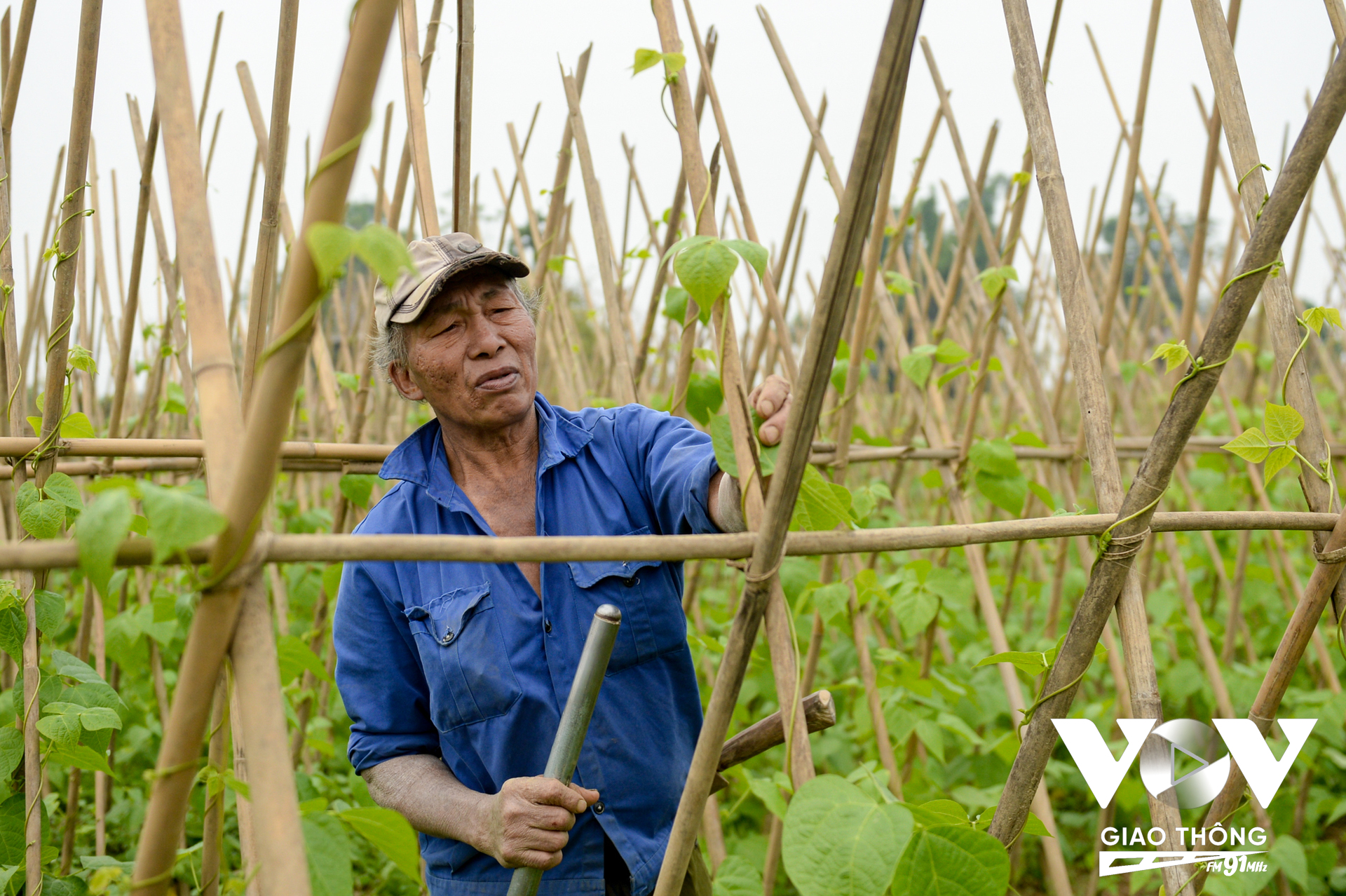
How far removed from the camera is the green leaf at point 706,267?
31.9 inches

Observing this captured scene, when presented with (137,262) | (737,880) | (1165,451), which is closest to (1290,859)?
(737,880)

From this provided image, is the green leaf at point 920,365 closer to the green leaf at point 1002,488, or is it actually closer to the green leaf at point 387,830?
the green leaf at point 1002,488

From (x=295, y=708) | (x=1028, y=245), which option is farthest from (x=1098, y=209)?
(x=295, y=708)

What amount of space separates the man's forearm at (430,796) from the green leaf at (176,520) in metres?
0.80

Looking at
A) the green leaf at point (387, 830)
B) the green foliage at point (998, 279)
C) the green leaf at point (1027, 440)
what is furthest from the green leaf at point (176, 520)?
the green leaf at point (1027, 440)

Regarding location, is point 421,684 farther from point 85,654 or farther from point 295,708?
point 295,708

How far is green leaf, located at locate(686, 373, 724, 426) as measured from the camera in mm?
1885

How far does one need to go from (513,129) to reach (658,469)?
Answer: 6.50ft

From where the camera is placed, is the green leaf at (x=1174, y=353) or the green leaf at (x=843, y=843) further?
the green leaf at (x=1174, y=353)

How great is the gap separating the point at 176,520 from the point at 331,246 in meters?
0.20

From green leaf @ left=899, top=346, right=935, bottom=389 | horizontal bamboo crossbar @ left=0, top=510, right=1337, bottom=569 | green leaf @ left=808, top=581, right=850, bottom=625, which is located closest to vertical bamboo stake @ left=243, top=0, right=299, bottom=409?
horizontal bamboo crossbar @ left=0, top=510, right=1337, bottom=569

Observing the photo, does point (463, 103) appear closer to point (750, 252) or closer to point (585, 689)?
point (750, 252)

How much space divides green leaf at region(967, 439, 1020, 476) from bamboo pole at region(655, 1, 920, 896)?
1.25 meters

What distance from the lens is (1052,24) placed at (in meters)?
1.86
